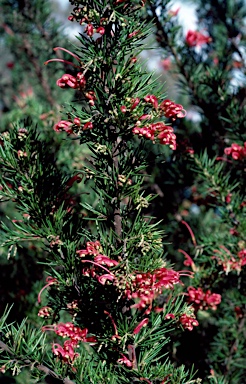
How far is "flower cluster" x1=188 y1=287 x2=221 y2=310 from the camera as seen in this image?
807mm

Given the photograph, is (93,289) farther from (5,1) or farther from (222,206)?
(5,1)

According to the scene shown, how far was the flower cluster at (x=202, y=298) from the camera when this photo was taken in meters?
0.81

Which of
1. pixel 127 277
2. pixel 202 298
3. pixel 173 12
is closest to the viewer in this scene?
pixel 127 277

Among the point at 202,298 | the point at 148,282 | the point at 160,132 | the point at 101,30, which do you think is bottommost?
the point at 202,298

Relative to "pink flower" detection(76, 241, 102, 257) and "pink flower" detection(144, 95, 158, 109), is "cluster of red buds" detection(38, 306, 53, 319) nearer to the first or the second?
"pink flower" detection(76, 241, 102, 257)

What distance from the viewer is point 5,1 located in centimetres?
135

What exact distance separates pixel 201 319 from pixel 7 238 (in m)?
0.60

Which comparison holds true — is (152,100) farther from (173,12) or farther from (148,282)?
(173,12)

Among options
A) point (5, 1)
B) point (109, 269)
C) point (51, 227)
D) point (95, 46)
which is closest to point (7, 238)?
point (51, 227)

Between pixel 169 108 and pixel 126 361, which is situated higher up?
pixel 169 108

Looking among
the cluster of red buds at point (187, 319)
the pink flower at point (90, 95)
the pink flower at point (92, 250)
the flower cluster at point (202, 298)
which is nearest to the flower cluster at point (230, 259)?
the flower cluster at point (202, 298)

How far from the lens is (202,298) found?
812 mm

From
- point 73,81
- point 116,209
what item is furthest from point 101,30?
point 116,209

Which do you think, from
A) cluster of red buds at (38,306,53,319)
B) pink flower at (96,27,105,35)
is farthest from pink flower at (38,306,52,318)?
pink flower at (96,27,105,35)
